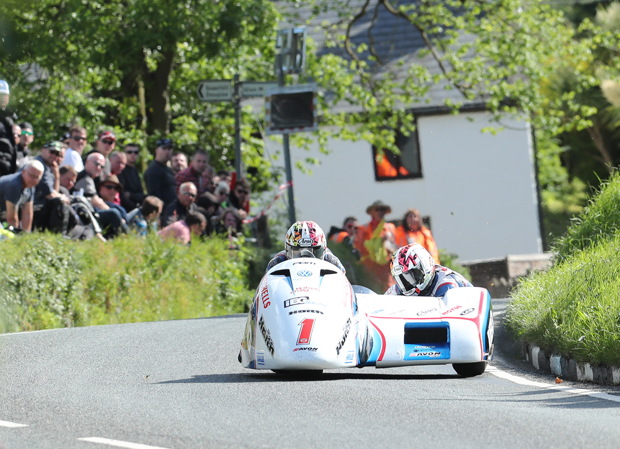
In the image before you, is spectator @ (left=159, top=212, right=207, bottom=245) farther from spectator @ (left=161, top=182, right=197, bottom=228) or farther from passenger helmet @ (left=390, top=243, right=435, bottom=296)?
passenger helmet @ (left=390, top=243, right=435, bottom=296)

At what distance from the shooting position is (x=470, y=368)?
29.6 feet

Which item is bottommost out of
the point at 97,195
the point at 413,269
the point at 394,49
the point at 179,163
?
the point at 413,269

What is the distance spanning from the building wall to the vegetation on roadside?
57.7ft

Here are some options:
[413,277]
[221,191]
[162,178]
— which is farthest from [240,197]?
[413,277]

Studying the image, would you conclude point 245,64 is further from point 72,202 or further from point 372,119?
point 72,202

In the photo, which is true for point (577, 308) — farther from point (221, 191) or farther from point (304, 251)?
point (221, 191)

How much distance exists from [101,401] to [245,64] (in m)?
18.0

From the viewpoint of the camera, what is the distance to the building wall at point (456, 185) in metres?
31.6

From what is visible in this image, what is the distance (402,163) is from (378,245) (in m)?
16.8

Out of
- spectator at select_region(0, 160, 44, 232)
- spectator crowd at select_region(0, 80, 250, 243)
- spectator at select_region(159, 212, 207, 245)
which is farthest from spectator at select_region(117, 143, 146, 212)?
spectator at select_region(0, 160, 44, 232)

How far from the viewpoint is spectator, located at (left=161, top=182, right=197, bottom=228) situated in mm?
16422

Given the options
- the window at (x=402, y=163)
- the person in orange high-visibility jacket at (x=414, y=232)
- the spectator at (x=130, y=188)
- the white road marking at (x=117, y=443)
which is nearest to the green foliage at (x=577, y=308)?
the person in orange high-visibility jacket at (x=414, y=232)

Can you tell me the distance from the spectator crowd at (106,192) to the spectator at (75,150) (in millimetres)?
13

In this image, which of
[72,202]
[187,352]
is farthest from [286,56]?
[187,352]
